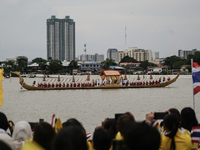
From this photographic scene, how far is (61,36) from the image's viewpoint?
13888 centimetres

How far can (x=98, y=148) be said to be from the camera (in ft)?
8.85

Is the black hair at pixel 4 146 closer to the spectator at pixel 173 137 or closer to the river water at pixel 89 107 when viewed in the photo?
the spectator at pixel 173 137

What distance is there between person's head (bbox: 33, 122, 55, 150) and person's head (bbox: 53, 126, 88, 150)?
25.7 inches

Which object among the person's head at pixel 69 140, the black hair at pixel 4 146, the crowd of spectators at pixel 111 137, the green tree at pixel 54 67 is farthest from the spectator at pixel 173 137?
the green tree at pixel 54 67

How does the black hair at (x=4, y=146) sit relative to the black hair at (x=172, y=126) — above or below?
above

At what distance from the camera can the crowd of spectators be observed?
198 centimetres

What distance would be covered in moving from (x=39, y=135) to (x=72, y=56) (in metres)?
142

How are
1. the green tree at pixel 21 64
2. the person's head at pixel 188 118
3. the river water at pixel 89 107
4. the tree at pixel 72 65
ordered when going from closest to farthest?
the person's head at pixel 188 118 → the river water at pixel 89 107 → the green tree at pixel 21 64 → the tree at pixel 72 65

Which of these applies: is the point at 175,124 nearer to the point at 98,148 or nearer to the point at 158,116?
the point at 158,116

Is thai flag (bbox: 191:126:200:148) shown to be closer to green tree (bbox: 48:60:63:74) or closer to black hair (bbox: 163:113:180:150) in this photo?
black hair (bbox: 163:113:180:150)

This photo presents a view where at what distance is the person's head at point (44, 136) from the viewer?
102 inches

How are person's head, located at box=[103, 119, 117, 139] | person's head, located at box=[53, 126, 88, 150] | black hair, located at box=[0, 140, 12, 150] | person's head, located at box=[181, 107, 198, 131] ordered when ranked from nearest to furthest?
black hair, located at box=[0, 140, 12, 150], person's head, located at box=[53, 126, 88, 150], person's head, located at box=[103, 119, 117, 139], person's head, located at box=[181, 107, 198, 131]

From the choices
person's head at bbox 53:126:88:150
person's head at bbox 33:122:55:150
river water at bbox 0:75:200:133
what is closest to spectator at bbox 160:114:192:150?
person's head at bbox 33:122:55:150

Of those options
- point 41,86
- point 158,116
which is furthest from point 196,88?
point 41,86
